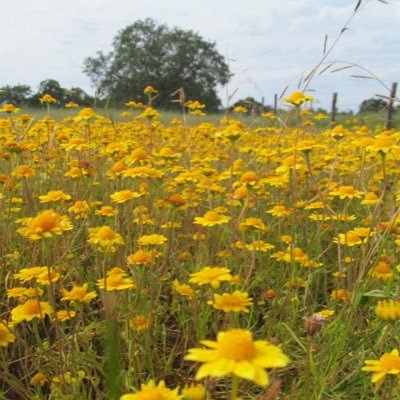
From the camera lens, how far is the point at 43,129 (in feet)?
11.3

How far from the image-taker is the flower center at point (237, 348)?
684 mm

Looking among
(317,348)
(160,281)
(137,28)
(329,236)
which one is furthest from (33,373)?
(137,28)

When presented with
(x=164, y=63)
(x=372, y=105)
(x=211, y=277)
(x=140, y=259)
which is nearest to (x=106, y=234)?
(x=140, y=259)

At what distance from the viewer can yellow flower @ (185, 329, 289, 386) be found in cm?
65

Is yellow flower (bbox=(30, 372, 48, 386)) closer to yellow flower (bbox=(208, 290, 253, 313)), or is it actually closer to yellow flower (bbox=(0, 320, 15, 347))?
yellow flower (bbox=(0, 320, 15, 347))

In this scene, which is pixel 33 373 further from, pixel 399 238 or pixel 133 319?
pixel 399 238

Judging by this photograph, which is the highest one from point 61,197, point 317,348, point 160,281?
point 61,197

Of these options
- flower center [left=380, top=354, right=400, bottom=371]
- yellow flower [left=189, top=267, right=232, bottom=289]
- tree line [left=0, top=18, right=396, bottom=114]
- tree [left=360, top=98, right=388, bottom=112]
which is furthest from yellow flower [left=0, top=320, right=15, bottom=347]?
tree line [left=0, top=18, right=396, bottom=114]

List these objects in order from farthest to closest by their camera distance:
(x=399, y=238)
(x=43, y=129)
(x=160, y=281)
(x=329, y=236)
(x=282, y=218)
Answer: (x=43, y=129) → (x=329, y=236) → (x=282, y=218) → (x=399, y=238) → (x=160, y=281)

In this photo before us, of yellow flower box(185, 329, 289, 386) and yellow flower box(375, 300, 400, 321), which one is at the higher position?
yellow flower box(185, 329, 289, 386)

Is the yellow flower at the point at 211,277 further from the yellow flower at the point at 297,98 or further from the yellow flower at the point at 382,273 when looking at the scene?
the yellow flower at the point at 297,98

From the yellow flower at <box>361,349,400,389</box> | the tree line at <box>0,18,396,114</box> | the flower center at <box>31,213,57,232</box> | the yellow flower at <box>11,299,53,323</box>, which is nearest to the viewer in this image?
the yellow flower at <box>361,349,400,389</box>

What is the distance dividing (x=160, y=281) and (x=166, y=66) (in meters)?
34.0

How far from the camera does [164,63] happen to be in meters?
34.3
